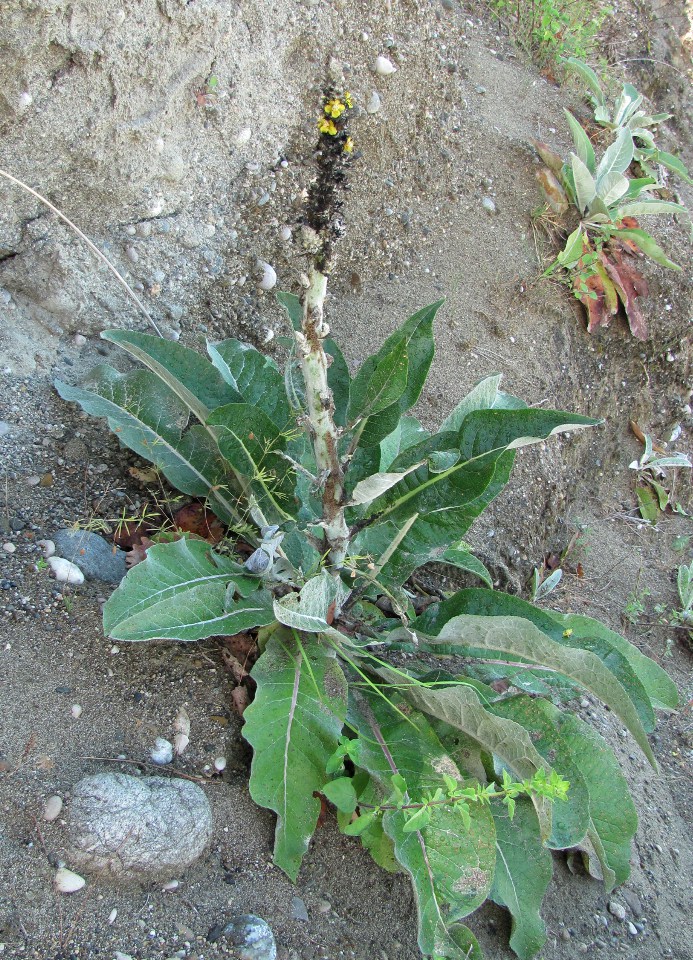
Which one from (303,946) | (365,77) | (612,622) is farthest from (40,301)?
(612,622)

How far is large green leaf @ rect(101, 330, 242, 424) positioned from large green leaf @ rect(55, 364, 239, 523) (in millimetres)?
37

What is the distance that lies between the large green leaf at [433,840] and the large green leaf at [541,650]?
27 cm

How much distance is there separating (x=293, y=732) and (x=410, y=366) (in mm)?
1081

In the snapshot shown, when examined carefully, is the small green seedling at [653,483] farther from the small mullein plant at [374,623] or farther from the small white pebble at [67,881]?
the small white pebble at [67,881]

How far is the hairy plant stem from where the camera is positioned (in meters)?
1.70

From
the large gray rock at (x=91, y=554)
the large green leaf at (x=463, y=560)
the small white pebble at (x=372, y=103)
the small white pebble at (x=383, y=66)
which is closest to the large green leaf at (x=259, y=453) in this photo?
the large gray rock at (x=91, y=554)

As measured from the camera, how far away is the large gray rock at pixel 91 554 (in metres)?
2.18

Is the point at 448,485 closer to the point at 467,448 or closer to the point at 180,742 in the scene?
the point at 467,448

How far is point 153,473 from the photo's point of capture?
2439 mm

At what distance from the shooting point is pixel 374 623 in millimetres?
2379

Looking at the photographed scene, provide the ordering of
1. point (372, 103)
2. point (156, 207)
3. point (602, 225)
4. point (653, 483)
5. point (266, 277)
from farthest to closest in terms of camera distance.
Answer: point (653, 483)
point (602, 225)
point (372, 103)
point (266, 277)
point (156, 207)

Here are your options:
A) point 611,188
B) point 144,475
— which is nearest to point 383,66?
point 611,188

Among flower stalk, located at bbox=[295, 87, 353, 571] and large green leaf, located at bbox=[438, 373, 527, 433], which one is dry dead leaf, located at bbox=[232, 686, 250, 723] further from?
large green leaf, located at bbox=[438, 373, 527, 433]

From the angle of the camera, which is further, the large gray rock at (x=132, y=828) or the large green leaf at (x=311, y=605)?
the large green leaf at (x=311, y=605)
